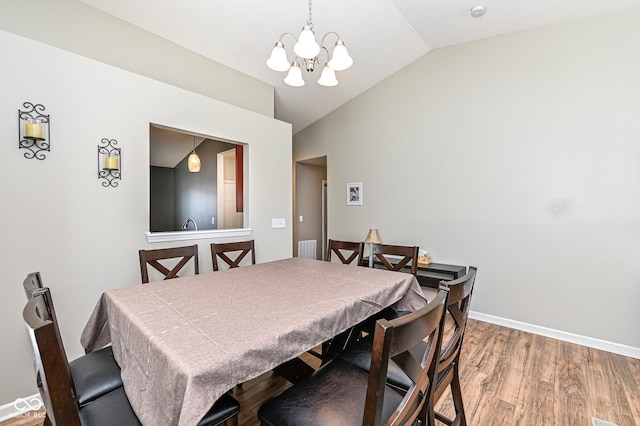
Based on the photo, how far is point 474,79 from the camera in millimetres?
3441

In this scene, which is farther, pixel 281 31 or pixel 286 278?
pixel 281 31

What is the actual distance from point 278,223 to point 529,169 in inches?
114

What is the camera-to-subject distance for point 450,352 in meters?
1.31

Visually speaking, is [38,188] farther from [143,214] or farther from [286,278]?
[286,278]

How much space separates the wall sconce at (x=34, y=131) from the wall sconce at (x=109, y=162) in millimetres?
304

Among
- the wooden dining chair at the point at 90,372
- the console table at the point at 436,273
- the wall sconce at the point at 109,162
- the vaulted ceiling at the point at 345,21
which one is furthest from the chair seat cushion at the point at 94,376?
the vaulted ceiling at the point at 345,21

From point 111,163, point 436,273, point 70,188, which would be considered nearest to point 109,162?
point 111,163

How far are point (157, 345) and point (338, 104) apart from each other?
443 centimetres

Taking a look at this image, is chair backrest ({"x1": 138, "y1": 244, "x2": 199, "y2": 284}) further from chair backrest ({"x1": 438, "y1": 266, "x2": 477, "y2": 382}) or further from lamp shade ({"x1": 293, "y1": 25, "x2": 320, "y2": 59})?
chair backrest ({"x1": 438, "y1": 266, "x2": 477, "y2": 382})

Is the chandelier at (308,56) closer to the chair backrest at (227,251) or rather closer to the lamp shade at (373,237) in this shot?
the chair backrest at (227,251)

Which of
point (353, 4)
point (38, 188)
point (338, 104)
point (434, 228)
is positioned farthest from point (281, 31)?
point (434, 228)

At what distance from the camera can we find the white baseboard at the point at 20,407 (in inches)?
71.1

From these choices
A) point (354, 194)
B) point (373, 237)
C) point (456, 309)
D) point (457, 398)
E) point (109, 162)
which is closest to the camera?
point (456, 309)

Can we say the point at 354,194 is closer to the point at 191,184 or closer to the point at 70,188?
the point at 191,184
